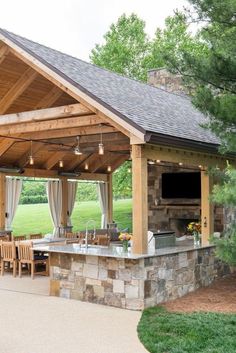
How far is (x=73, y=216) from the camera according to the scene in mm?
26578

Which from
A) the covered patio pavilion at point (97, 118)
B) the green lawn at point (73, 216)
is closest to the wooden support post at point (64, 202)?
the covered patio pavilion at point (97, 118)

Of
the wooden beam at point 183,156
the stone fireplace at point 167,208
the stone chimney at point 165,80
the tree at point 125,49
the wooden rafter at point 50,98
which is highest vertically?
the tree at point 125,49

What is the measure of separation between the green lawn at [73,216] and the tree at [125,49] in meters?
7.02

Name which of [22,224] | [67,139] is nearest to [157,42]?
[22,224]

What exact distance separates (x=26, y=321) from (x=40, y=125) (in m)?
4.29

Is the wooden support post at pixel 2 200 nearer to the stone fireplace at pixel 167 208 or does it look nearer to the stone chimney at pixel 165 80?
the stone fireplace at pixel 167 208

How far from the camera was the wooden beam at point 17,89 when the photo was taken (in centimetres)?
1038

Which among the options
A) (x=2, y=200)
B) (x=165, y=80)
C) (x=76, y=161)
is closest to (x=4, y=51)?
(x=2, y=200)

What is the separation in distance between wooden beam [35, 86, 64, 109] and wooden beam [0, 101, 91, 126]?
1457 mm

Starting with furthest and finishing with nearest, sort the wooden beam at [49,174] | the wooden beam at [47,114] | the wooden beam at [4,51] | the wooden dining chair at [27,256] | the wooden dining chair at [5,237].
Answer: the wooden beam at [49,174], the wooden dining chair at [5,237], the wooden dining chair at [27,256], the wooden beam at [4,51], the wooden beam at [47,114]

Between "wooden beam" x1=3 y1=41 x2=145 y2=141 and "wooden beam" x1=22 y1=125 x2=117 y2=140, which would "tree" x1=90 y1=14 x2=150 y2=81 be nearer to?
"wooden beam" x1=22 y1=125 x2=117 y2=140

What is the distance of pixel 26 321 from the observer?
707 centimetres

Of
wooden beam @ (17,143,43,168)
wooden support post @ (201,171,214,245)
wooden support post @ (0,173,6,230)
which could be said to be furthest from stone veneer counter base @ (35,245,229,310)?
wooden support post @ (0,173,6,230)

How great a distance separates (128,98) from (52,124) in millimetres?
1655
